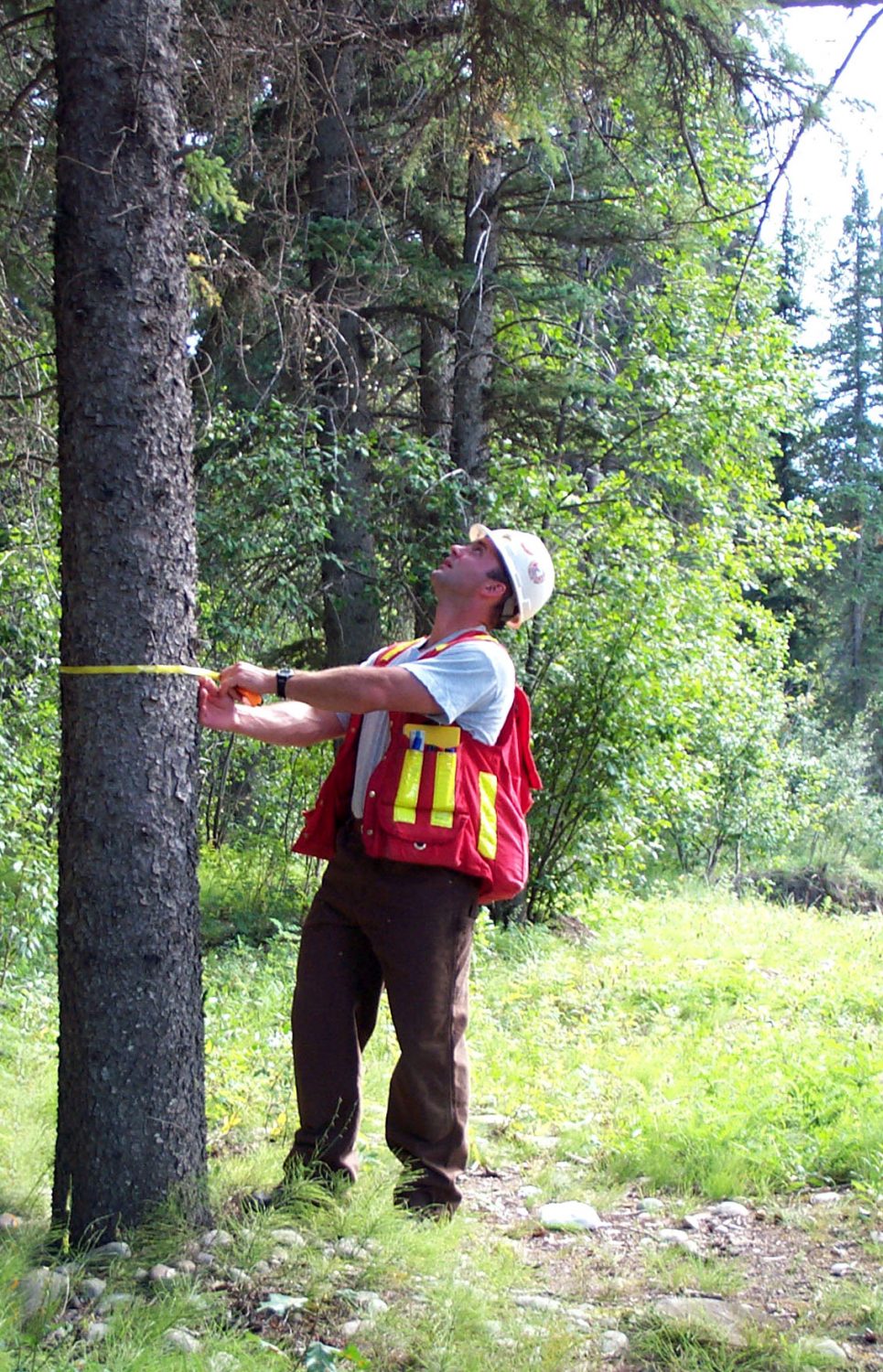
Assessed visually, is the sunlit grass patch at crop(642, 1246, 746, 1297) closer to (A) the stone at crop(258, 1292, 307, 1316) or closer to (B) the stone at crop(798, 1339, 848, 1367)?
(B) the stone at crop(798, 1339, 848, 1367)

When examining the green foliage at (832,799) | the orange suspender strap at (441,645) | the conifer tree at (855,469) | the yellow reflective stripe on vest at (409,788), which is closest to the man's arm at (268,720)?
the orange suspender strap at (441,645)

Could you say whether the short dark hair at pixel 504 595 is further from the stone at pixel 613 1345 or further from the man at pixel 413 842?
the stone at pixel 613 1345

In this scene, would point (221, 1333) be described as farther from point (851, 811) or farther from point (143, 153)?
point (851, 811)

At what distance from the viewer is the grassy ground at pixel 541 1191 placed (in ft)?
10.7

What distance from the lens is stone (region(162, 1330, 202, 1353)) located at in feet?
10.0

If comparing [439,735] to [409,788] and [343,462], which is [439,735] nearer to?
[409,788]

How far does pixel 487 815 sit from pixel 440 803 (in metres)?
0.21

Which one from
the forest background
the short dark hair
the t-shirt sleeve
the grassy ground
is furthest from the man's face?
the forest background

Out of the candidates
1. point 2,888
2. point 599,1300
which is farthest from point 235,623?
point 599,1300

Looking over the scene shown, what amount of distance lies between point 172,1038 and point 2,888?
5654 millimetres

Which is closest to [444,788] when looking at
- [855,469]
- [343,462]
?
[343,462]

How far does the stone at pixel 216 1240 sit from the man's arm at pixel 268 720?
1.40m

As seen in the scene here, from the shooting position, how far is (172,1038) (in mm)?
3688

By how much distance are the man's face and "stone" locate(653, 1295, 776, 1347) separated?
218 cm
